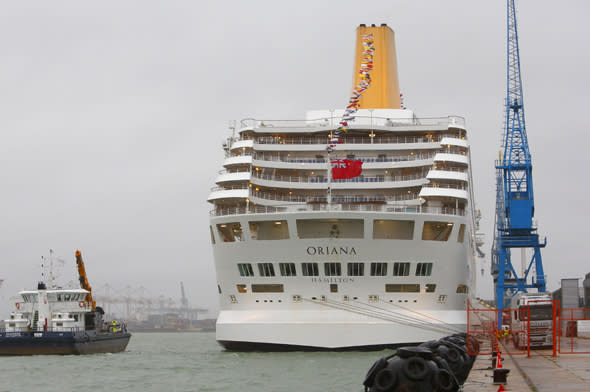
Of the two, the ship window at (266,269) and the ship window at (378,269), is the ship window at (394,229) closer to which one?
the ship window at (378,269)

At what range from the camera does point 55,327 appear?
56094mm

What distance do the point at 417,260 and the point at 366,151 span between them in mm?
9613

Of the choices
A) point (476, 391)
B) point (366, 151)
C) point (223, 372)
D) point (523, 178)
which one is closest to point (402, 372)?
point (476, 391)

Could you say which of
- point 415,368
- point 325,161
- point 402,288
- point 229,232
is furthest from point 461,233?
point 415,368

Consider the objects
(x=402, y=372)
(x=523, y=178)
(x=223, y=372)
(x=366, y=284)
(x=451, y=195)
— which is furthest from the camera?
(x=523, y=178)

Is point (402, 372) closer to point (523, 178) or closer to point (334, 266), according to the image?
point (334, 266)

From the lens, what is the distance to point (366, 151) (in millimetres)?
49625

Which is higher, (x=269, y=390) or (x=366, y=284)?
(x=366, y=284)

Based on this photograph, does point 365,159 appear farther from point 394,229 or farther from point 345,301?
point 345,301

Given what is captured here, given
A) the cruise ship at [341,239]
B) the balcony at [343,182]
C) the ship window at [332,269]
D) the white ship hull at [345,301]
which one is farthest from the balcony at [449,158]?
the ship window at [332,269]

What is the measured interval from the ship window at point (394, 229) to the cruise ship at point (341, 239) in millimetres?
52

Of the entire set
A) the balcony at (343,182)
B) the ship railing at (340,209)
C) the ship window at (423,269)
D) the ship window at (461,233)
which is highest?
the balcony at (343,182)

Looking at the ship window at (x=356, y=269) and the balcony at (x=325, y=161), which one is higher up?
the balcony at (x=325, y=161)

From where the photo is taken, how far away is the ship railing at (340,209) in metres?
43.3
